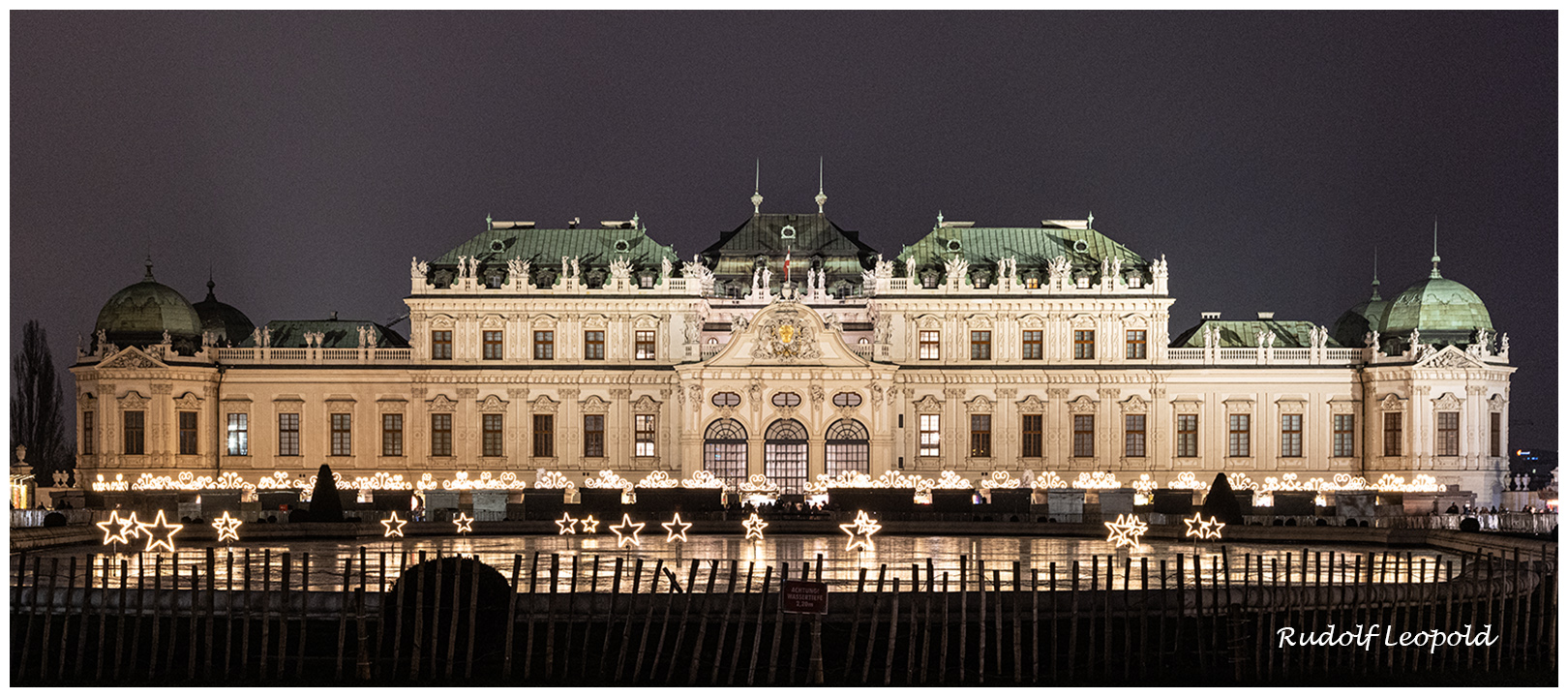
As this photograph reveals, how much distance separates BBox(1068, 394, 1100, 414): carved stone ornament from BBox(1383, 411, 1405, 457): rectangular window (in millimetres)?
10882

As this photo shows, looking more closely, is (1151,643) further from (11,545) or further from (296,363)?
(296,363)

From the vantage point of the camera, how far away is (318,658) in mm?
20875

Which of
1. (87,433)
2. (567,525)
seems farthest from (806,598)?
(87,433)

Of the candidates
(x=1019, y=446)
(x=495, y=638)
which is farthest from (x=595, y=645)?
(x=1019, y=446)

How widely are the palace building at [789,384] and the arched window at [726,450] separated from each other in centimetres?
8

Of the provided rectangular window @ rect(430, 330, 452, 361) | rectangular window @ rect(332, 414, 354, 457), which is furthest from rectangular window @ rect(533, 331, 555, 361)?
rectangular window @ rect(332, 414, 354, 457)

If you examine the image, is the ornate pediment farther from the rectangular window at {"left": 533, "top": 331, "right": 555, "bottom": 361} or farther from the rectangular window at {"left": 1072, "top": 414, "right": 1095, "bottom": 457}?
the rectangular window at {"left": 1072, "top": 414, "right": 1095, "bottom": 457}

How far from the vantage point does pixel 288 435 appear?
6912 cm

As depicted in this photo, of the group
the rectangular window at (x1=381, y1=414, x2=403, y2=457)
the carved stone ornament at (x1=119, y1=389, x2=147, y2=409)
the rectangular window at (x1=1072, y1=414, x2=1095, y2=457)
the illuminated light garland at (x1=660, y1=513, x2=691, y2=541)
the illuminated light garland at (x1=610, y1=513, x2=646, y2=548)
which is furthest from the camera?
the rectangular window at (x1=381, y1=414, x2=403, y2=457)

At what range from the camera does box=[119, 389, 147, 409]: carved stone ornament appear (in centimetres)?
6656

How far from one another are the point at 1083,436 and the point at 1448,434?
44.3 ft

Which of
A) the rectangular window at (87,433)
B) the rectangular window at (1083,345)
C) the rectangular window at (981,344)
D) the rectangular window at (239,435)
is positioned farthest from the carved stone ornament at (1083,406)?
the rectangular window at (87,433)

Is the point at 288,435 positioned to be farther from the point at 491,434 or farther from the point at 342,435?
the point at 491,434

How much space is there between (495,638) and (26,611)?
21.8 feet
